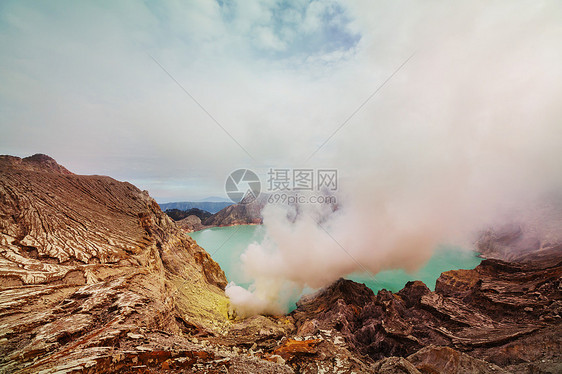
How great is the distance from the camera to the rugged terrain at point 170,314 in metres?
4.87

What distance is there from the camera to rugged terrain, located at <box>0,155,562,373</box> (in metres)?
4.87

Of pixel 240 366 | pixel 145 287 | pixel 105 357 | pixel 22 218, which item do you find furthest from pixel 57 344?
pixel 22 218

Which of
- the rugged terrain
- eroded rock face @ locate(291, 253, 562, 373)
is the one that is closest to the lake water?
the rugged terrain

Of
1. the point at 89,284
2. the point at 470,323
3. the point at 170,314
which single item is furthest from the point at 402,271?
the point at 89,284

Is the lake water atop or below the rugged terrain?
below

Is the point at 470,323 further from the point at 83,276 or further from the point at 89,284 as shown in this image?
the point at 83,276

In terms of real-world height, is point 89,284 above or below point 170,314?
above

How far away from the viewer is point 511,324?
9188 mm

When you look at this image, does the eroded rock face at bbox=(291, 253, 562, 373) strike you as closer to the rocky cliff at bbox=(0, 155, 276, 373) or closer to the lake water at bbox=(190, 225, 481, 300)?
the rocky cliff at bbox=(0, 155, 276, 373)

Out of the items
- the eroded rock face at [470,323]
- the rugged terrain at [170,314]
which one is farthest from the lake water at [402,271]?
the eroded rock face at [470,323]

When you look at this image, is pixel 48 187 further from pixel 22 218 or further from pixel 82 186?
pixel 22 218

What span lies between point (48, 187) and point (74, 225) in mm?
4873

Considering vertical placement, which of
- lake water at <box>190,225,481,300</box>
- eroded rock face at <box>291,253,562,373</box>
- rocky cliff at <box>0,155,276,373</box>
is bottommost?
lake water at <box>190,225,481,300</box>

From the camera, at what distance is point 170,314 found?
29.7ft
